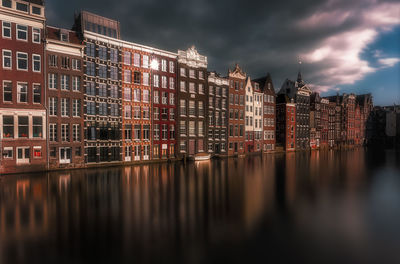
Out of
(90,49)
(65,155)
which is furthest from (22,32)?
(65,155)

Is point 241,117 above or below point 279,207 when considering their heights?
above

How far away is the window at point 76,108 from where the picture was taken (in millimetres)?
36844

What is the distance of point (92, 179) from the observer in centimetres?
2816

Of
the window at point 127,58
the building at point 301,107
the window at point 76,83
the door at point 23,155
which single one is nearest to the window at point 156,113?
the window at point 127,58

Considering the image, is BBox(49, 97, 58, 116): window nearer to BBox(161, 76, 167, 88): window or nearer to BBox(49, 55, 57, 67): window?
BBox(49, 55, 57, 67): window

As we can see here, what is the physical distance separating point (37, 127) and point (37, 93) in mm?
4970

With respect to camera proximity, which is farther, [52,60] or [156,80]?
[156,80]

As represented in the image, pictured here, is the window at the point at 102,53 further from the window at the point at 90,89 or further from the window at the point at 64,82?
the window at the point at 64,82

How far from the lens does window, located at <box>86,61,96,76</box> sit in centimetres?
3844

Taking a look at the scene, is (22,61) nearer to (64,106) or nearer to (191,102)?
(64,106)

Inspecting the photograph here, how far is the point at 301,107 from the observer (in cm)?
8062

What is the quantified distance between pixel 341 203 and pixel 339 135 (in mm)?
90931

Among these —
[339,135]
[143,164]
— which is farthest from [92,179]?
[339,135]

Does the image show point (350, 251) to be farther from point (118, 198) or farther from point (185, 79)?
point (185, 79)
